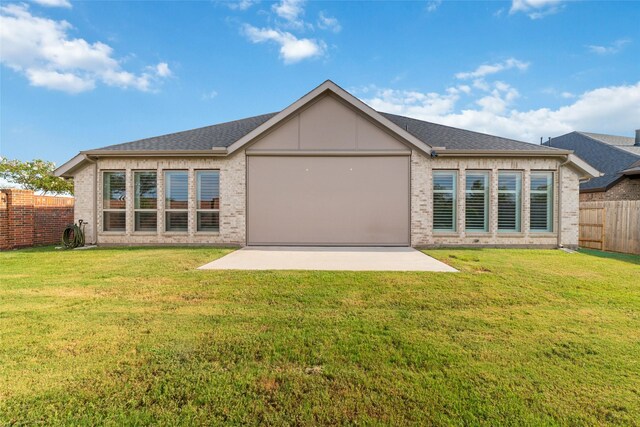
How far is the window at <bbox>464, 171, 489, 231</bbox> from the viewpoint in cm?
1052

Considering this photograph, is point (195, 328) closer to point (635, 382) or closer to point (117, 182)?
point (635, 382)

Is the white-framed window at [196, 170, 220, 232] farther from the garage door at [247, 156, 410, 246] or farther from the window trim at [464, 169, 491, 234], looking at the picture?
the window trim at [464, 169, 491, 234]

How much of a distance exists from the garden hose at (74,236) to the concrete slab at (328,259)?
19.8ft

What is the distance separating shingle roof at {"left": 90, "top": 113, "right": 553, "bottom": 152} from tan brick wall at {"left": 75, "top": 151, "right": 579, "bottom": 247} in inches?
21.5

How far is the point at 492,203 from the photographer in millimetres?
10453

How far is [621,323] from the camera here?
13.2 feet

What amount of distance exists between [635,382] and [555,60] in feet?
53.7

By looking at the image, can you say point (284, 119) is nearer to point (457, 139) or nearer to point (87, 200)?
point (457, 139)

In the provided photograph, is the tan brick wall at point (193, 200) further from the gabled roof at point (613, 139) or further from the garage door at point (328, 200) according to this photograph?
the gabled roof at point (613, 139)

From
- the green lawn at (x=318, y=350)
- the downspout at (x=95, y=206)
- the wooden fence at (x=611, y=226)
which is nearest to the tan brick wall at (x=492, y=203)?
the wooden fence at (x=611, y=226)

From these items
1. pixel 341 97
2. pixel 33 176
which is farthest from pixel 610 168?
pixel 33 176

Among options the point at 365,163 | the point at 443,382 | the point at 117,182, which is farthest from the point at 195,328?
the point at 117,182

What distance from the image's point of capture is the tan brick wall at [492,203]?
1041 cm

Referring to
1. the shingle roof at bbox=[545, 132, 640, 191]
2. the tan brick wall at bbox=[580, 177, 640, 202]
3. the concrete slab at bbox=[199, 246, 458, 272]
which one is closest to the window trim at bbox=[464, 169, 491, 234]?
the concrete slab at bbox=[199, 246, 458, 272]
